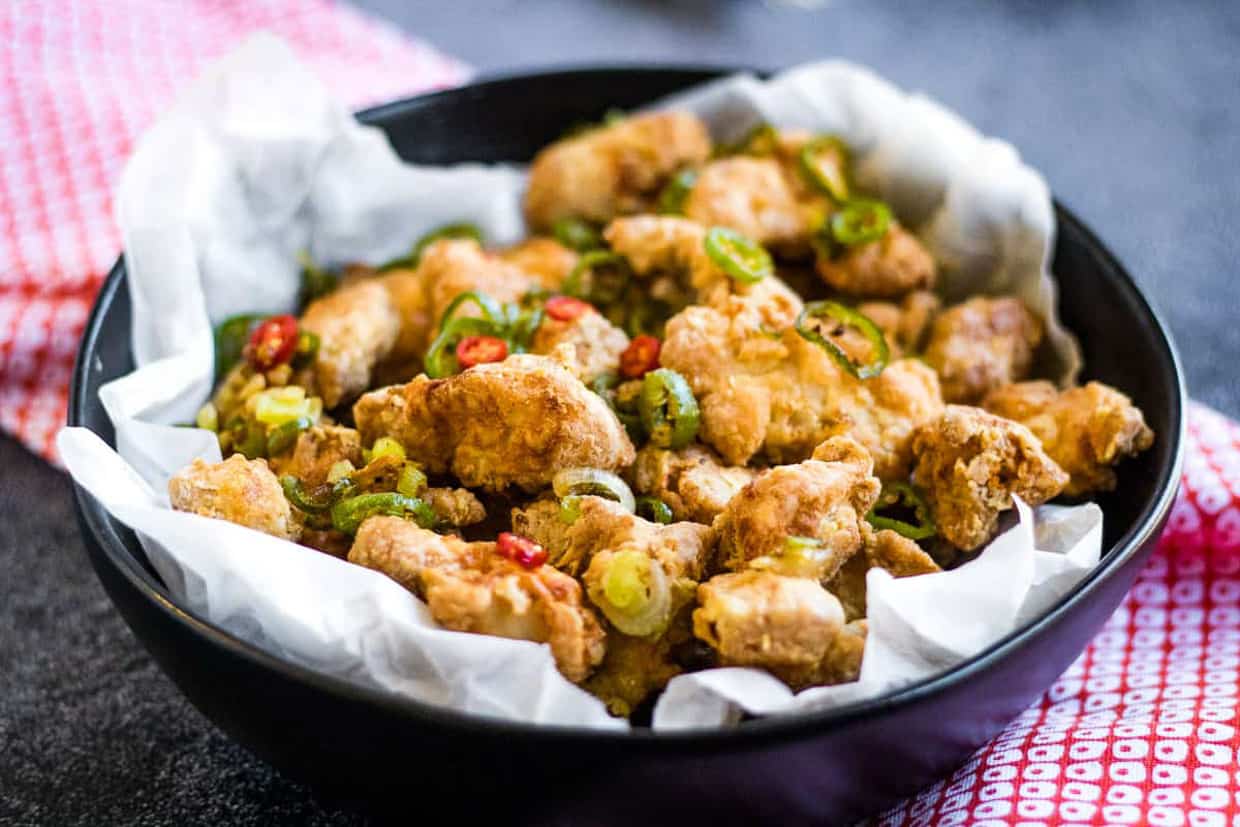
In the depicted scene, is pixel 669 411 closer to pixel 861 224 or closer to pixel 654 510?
pixel 654 510

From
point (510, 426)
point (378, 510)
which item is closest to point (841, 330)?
point (510, 426)

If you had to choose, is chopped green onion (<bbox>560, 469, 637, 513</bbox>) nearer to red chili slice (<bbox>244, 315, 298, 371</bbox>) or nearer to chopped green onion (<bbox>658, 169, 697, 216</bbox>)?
red chili slice (<bbox>244, 315, 298, 371</bbox>)

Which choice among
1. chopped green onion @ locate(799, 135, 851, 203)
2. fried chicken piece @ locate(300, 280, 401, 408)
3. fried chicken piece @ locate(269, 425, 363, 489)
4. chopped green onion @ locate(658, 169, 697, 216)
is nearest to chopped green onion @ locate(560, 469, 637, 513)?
fried chicken piece @ locate(269, 425, 363, 489)

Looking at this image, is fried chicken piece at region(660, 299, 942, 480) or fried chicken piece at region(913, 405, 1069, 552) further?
fried chicken piece at region(660, 299, 942, 480)

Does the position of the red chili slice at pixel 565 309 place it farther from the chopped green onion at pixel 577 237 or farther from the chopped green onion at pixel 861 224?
the chopped green onion at pixel 861 224

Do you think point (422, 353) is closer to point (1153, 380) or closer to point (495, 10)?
point (1153, 380)

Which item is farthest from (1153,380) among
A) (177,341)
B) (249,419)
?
(177,341)
